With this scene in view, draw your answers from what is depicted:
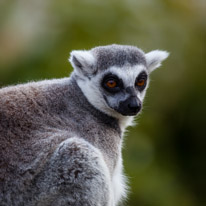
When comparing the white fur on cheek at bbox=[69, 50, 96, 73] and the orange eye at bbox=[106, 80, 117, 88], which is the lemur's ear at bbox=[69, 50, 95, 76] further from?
the orange eye at bbox=[106, 80, 117, 88]

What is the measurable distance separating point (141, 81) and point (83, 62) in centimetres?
78

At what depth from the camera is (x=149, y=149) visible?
13.9 meters

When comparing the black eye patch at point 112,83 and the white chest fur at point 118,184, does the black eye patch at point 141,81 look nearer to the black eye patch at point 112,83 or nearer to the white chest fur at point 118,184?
the black eye patch at point 112,83

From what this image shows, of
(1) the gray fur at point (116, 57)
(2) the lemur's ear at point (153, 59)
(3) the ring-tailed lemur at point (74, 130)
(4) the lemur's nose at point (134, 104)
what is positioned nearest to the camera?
(3) the ring-tailed lemur at point (74, 130)


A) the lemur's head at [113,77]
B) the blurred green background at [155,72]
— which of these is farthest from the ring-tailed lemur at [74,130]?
the blurred green background at [155,72]

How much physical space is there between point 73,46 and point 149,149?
10.4 feet

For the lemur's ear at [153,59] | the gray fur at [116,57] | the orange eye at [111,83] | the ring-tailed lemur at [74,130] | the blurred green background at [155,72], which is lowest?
the blurred green background at [155,72]

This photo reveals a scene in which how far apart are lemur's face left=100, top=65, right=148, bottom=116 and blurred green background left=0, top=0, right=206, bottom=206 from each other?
5676mm

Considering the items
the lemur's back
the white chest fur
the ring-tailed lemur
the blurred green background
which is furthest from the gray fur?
the blurred green background

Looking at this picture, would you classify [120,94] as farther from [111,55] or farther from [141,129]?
[141,129]

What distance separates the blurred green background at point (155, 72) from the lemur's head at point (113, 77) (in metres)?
5.59

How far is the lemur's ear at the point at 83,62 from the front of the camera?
7.03 metres

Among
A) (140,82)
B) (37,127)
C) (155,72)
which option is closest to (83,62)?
(140,82)

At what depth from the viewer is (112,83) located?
6.96m
